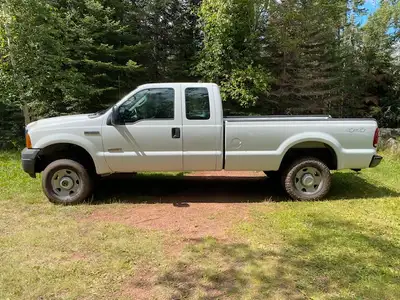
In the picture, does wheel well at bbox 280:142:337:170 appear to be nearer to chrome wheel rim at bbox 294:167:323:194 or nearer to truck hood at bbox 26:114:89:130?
chrome wheel rim at bbox 294:167:323:194

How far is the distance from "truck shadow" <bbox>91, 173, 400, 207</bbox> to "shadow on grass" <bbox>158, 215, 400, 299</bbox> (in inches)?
64.9

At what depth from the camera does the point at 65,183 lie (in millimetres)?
5020

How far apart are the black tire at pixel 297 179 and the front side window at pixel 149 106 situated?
2020 mm

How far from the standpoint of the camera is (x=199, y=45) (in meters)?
14.8

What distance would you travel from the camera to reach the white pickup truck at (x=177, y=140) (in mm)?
4926

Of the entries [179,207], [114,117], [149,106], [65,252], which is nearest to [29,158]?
[114,117]

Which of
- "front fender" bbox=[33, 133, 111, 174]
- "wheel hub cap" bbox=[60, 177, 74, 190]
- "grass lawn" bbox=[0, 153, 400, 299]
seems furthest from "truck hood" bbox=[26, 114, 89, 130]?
"grass lawn" bbox=[0, 153, 400, 299]

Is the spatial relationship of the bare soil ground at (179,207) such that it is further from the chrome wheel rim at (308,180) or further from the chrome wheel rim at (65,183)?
the chrome wheel rim at (308,180)

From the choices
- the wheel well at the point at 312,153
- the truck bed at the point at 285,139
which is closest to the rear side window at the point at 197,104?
the truck bed at the point at 285,139

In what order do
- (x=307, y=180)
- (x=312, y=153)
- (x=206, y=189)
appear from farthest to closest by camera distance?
(x=206, y=189)
(x=312, y=153)
(x=307, y=180)

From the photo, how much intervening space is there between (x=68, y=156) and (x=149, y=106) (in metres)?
1.49

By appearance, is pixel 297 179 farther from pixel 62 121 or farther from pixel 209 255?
pixel 62 121

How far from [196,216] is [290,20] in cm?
1182

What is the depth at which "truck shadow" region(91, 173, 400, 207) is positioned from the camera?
17.8 feet
